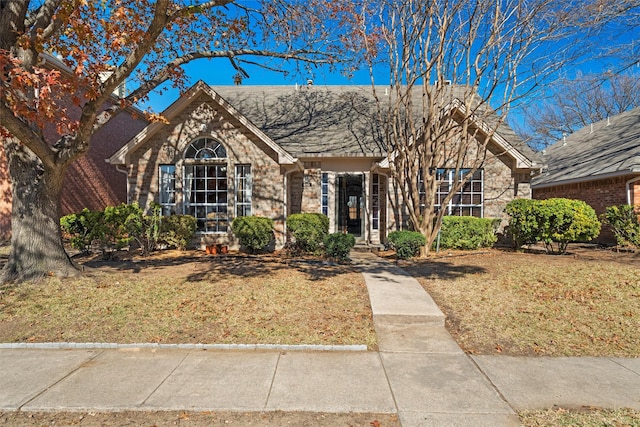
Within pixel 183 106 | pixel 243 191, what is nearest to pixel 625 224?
pixel 243 191

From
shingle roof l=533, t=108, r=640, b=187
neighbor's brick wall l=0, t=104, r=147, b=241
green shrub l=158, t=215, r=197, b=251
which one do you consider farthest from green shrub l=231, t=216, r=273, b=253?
shingle roof l=533, t=108, r=640, b=187

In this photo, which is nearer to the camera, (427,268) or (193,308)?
(193,308)

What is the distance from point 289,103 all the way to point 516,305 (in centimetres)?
1188

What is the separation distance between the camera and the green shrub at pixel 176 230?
10930 mm

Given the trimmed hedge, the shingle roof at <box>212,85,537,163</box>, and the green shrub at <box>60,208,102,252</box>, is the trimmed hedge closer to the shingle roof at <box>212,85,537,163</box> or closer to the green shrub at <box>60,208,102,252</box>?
the shingle roof at <box>212,85,537,163</box>

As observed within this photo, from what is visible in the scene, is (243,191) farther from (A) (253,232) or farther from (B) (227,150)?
(A) (253,232)

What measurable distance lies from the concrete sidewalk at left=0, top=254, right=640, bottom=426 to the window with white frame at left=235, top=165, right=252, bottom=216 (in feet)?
24.5

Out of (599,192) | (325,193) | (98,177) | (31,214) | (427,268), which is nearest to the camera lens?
(31,214)

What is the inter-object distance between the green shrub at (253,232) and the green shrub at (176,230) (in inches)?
56.1

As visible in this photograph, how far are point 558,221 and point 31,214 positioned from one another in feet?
40.1

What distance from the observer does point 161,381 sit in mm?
3775

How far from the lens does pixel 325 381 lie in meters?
3.78

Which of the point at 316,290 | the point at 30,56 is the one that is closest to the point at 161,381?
the point at 316,290

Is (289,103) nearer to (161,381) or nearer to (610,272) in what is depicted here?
(610,272)
